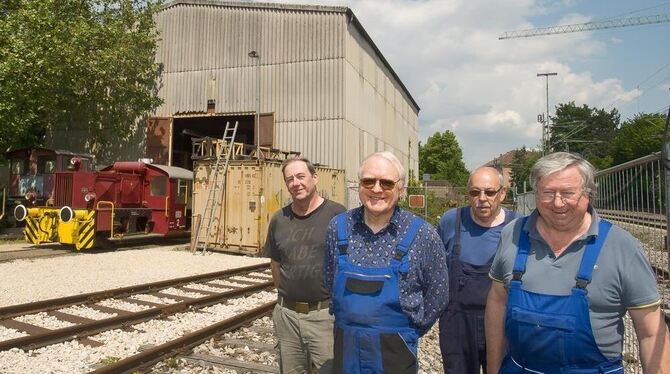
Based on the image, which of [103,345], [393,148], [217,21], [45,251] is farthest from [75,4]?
[103,345]

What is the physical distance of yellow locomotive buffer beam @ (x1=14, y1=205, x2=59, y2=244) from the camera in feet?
46.0

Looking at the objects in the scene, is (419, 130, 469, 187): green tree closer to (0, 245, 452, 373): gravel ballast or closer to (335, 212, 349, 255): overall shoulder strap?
(0, 245, 452, 373): gravel ballast

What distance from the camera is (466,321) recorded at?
3225 millimetres

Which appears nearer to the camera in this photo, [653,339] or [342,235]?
[653,339]

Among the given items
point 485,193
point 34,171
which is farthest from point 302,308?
point 34,171

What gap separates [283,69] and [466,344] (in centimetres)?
1853

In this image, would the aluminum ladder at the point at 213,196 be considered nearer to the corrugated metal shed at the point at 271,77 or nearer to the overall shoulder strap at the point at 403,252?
the corrugated metal shed at the point at 271,77

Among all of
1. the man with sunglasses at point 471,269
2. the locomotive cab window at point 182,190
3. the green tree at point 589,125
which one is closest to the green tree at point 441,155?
the green tree at point 589,125

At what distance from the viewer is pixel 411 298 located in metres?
2.26

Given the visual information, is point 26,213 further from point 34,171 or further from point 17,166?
point 17,166

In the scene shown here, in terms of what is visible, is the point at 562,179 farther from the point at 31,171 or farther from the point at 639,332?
the point at 31,171

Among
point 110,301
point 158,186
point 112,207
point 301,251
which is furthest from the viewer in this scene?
point 158,186

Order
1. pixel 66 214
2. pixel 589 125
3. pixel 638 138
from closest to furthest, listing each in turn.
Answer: pixel 66 214
pixel 638 138
pixel 589 125

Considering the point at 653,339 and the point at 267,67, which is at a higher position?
the point at 267,67
